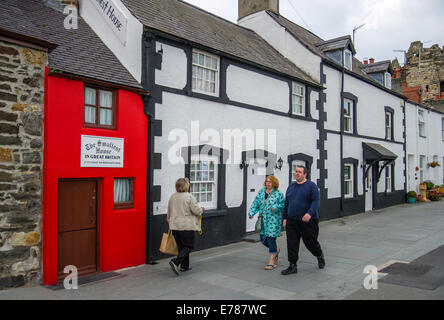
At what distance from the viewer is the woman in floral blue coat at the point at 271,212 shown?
23.7 ft

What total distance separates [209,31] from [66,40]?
4.89 m

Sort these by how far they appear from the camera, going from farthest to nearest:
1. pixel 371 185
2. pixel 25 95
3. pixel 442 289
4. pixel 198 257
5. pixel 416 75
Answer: pixel 416 75 → pixel 371 185 → pixel 198 257 → pixel 25 95 → pixel 442 289

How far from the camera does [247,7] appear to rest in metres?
16.6

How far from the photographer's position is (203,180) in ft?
32.1

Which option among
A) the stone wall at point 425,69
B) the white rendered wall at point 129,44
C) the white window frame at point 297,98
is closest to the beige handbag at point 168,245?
the white rendered wall at point 129,44

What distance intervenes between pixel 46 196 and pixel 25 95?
178cm

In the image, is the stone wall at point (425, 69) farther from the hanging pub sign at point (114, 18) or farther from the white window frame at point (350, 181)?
the hanging pub sign at point (114, 18)

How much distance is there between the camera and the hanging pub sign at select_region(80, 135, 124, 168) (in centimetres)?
707

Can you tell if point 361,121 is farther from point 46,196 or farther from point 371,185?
point 46,196

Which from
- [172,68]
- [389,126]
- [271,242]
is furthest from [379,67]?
[271,242]

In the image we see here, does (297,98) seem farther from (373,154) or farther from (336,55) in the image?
(373,154)

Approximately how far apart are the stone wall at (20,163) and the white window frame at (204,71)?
13.0 ft

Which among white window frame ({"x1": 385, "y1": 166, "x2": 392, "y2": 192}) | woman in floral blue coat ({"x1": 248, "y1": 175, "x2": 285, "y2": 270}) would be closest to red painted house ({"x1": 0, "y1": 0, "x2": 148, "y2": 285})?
woman in floral blue coat ({"x1": 248, "y1": 175, "x2": 285, "y2": 270})
